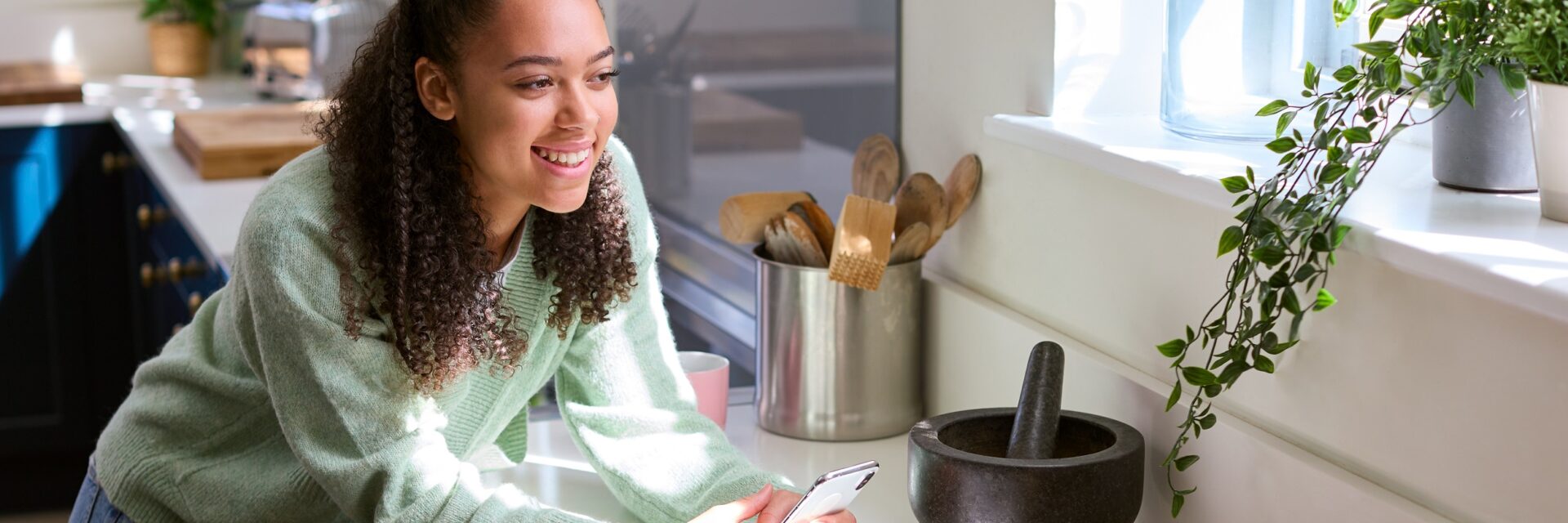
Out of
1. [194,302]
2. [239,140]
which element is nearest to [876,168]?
[194,302]

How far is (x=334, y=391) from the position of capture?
1.12m

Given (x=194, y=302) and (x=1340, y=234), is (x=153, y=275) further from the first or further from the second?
(x=1340, y=234)

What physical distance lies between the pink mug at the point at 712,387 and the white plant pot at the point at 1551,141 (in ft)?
2.69

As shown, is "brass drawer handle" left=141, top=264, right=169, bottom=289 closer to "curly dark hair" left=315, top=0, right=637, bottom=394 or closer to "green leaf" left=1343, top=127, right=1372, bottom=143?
"curly dark hair" left=315, top=0, right=637, bottom=394

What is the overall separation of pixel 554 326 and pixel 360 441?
8.7 inches

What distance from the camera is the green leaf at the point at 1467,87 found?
34.6 inches

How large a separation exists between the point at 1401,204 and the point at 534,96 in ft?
1.98

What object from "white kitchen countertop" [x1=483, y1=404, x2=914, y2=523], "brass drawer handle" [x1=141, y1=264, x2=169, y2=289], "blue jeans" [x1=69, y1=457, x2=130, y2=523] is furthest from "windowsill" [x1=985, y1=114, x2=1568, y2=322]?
"brass drawer handle" [x1=141, y1=264, x2=169, y2=289]

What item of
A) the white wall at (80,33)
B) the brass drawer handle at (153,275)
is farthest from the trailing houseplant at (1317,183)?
the white wall at (80,33)

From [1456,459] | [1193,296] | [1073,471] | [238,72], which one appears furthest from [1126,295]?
[238,72]

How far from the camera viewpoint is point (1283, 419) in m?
1.06

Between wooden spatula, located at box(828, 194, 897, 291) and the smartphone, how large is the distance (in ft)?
0.99

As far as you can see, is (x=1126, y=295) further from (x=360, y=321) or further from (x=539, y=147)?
(x=360, y=321)

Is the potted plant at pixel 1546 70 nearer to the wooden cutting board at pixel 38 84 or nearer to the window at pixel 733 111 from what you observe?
the window at pixel 733 111
